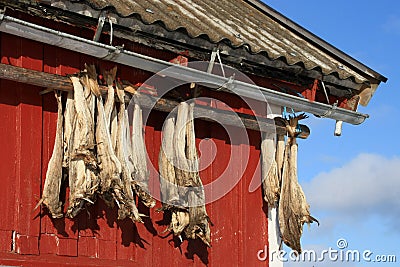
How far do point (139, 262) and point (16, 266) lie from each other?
1.03m

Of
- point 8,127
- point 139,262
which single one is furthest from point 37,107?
point 139,262

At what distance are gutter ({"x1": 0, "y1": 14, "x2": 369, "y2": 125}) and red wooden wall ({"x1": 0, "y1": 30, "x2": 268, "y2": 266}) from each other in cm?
30

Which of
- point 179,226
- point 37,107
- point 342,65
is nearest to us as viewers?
point 37,107

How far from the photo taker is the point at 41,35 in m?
5.66

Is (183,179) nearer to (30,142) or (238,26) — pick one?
(30,142)

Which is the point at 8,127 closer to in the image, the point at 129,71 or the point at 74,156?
the point at 74,156

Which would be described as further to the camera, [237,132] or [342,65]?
[342,65]

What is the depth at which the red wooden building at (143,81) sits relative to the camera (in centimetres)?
579

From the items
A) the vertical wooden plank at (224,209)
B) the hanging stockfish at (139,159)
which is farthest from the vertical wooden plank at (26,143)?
the vertical wooden plank at (224,209)

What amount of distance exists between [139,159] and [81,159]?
59cm

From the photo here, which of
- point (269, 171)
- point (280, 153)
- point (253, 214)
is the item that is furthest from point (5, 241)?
point (280, 153)

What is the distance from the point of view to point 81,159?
5820 millimetres

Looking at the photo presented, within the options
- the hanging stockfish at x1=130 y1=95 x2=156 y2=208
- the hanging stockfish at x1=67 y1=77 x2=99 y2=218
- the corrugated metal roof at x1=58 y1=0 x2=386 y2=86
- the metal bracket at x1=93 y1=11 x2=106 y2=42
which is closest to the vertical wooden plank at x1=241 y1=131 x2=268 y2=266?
the corrugated metal roof at x1=58 y1=0 x2=386 y2=86

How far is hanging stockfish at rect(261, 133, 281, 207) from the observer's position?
7238 mm
